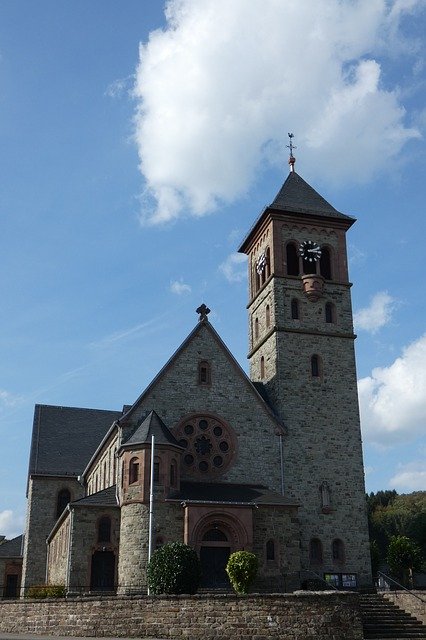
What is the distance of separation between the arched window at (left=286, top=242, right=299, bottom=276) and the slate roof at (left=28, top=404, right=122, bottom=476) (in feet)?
69.3

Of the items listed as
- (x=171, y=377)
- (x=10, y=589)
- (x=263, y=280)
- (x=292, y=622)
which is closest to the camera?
(x=292, y=622)

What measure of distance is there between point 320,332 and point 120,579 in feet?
61.9

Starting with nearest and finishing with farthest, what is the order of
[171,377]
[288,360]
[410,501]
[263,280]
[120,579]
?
[120,579] < [171,377] < [288,360] < [263,280] < [410,501]

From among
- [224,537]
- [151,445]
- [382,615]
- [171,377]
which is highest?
[171,377]

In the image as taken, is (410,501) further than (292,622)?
Yes

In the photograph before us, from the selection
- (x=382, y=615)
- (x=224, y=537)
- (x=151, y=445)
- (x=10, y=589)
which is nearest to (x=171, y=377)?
(x=151, y=445)

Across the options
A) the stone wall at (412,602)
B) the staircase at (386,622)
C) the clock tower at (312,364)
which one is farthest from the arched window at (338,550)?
the staircase at (386,622)

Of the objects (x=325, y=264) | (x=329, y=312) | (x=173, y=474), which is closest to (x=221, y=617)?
(x=173, y=474)

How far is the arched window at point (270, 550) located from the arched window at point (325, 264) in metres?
17.9

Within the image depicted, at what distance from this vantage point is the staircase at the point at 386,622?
29.4 metres

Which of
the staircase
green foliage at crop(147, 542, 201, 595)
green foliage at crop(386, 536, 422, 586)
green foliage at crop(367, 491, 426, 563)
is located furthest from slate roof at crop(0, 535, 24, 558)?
green foliage at crop(367, 491, 426, 563)

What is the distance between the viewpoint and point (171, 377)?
3988 centimetres

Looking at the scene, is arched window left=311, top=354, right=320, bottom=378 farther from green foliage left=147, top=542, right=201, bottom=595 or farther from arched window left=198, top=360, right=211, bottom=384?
green foliage left=147, top=542, right=201, bottom=595

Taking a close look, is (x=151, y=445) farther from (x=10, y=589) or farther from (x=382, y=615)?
(x=10, y=589)
